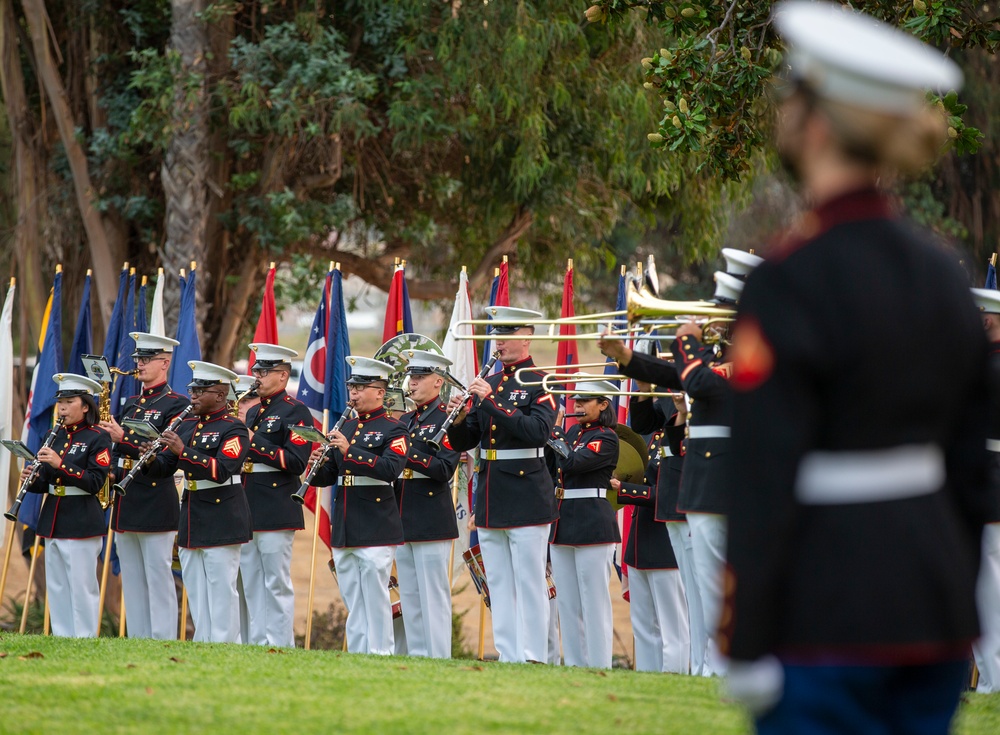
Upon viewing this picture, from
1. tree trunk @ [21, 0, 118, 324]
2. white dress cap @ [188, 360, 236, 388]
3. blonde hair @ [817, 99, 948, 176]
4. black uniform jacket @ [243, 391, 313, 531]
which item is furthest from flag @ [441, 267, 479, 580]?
blonde hair @ [817, 99, 948, 176]

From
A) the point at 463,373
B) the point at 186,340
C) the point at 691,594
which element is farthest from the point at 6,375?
the point at 691,594

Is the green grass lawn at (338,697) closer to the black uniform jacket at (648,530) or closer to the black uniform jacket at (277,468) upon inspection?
the black uniform jacket at (648,530)

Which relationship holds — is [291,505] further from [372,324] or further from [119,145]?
[372,324]

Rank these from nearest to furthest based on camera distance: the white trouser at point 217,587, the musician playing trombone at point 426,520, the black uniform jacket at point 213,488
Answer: the musician playing trombone at point 426,520 → the black uniform jacket at point 213,488 → the white trouser at point 217,587

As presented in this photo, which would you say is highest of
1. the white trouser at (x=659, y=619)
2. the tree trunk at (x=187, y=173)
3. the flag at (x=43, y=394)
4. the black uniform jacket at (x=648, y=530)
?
the tree trunk at (x=187, y=173)

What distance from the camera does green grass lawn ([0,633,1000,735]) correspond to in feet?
17.8

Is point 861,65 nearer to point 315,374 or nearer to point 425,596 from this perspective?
point 425,596

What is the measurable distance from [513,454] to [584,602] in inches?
48.9

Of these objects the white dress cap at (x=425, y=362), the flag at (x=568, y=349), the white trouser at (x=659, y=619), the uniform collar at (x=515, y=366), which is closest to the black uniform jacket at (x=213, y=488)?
the white dress cap at (x=425, y=362)

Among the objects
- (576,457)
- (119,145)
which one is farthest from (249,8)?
(576,457)

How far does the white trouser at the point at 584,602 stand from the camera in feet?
31.6

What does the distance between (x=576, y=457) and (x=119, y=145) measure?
25.0 ft

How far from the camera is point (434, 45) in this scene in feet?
46.8

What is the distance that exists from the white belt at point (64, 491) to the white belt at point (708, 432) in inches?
218
